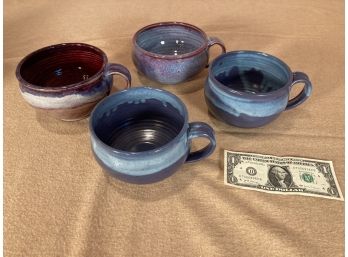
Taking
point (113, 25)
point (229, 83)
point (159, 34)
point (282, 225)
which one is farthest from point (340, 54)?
point (113, 25)

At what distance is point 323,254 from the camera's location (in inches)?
22.3

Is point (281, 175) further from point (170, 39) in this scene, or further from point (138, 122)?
point (170, 39)

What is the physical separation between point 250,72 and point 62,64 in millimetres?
483

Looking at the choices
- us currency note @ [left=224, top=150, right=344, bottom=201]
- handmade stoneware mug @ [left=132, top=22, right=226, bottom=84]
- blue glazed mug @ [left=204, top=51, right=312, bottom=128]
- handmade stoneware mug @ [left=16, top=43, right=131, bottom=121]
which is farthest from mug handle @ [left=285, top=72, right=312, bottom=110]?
handmade stoneware mug @ [left=16, top=43, right=131, bottom=121]

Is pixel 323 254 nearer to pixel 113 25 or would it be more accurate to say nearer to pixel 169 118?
pixel 169 118

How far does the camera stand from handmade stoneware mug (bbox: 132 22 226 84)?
826 millimetres

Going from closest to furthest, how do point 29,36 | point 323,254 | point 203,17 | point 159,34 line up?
point 323,254 → point 159,34 → point 29,36 → point 203,17

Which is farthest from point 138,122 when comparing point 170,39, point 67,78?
Answer: point 170,39

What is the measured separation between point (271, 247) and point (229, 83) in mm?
434

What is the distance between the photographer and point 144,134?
75 centimetres

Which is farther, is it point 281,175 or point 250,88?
point 250,88

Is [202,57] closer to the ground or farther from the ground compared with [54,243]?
farther from the ground

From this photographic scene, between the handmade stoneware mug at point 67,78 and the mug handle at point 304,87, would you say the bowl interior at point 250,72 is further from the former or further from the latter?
the handmade stoneware mug at point 67,78

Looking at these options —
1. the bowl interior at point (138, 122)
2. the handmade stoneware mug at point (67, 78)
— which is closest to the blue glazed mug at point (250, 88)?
the bowl interior at point (138, 122)
